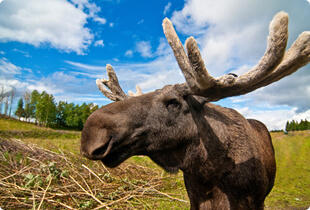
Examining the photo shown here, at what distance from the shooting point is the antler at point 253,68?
1615mm

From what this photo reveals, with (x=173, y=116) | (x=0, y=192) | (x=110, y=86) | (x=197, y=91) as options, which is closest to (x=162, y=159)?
(x=173, y=116)

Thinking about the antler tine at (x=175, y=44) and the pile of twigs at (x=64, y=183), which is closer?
the antler tine at (x=175, y=44)

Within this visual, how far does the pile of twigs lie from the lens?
409 centimetres

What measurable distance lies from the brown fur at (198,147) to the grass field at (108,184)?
2.53m

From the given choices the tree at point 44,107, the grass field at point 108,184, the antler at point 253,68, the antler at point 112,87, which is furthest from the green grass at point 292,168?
the tree at point 44,107

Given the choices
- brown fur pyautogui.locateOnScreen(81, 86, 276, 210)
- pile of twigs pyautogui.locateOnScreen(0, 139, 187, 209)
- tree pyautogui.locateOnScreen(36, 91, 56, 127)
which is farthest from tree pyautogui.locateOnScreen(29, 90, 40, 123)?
brown fur pyautogui.locateOnScreen(81, 86, 276, 210)

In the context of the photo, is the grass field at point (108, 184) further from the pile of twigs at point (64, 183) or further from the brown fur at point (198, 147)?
the brown fur at point (198, 147)

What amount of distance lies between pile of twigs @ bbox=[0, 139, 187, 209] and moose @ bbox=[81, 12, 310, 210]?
265 centimetres

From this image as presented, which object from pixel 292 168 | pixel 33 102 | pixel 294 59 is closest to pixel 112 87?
pixel 294 59

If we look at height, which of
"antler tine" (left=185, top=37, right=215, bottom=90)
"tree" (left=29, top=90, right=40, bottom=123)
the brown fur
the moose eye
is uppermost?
"tree" (left=29, top=90, right=40, bottom=123)

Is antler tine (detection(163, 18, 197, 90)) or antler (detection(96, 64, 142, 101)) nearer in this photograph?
antler tine (detection(163, 18, 197, 90))

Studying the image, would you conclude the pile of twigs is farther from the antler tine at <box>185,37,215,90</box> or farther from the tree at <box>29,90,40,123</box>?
the tree at <box>29,90,40,123</box>

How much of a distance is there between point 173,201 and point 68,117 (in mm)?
37427

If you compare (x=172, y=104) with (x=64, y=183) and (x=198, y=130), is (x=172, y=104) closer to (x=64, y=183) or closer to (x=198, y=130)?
(x=198, y=130)
